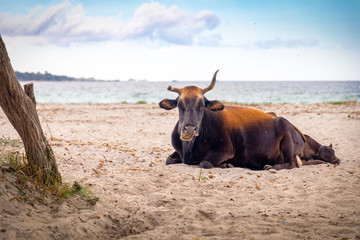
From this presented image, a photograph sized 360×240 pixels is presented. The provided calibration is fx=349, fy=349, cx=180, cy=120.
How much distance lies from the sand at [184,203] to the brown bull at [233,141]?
389 millimetres

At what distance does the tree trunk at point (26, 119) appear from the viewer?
4.32 meters

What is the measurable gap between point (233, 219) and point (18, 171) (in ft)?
9.46

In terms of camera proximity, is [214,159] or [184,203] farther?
[214,159]

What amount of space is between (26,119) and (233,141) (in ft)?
14.7

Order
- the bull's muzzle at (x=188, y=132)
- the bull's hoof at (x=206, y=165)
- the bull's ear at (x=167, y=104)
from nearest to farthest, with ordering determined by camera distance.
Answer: the bull's muzzle at (x=188, y=132) → the bull's hoof at (x=206, y=165) → the bull's ear at (x=167, y=104)

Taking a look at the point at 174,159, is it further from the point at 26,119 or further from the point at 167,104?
the point at 26,119

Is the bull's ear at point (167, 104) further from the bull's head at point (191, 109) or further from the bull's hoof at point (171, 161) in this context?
the bull's hoof at point (171, 161)

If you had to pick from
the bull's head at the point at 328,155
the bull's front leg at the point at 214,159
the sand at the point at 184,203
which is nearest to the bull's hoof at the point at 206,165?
the bull's front leg at the point at 214,159

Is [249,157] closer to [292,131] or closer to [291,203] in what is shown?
[292,131]

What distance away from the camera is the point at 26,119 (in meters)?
4.57

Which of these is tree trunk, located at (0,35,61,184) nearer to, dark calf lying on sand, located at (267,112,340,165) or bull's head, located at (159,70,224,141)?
bull's head, located at (159,70,224,141)

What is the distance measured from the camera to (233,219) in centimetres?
440

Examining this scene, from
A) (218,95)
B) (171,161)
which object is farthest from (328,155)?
(218,95)

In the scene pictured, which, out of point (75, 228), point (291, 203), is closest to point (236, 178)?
point (291, 203)
